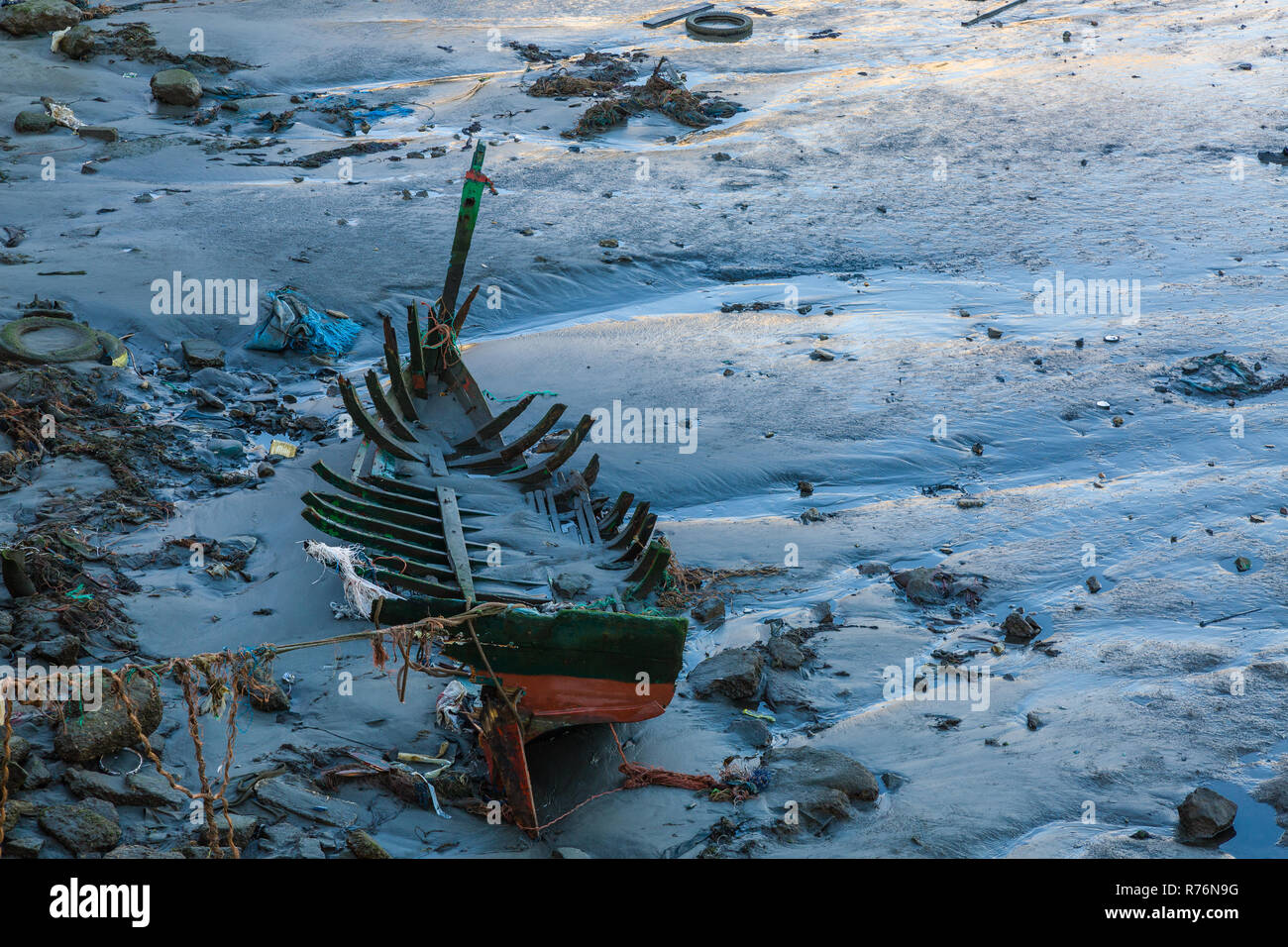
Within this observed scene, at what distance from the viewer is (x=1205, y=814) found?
4.98m

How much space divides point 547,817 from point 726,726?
3.75 feet

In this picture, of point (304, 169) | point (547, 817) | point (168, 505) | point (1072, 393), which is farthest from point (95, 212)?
point (1072, 393)

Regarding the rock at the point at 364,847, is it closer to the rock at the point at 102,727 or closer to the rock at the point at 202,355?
the rock at the point at 102,727

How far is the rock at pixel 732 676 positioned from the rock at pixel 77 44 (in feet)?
44.4

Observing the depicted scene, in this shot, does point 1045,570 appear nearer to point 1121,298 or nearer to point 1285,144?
point 1121,298

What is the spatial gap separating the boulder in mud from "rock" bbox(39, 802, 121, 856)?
464 cm

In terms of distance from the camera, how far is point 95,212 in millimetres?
11086

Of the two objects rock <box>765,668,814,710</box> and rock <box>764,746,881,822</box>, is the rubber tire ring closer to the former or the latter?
rock <box>765,668,814,710</box>

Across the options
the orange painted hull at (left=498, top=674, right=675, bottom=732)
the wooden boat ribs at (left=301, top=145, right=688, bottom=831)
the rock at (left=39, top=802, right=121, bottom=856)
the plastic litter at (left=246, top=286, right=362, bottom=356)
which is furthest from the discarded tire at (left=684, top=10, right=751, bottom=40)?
the rock at (left=39, top=802, right=121, bottom=856)

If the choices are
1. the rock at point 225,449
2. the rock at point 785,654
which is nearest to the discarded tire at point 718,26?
the rock at point 225,449

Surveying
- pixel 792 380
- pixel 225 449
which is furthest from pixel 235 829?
pixel 792 380

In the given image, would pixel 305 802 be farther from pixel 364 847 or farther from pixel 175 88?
pixel 175 88

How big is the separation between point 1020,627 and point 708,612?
6.12 feet

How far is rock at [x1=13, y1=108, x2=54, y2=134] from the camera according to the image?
12.8m
